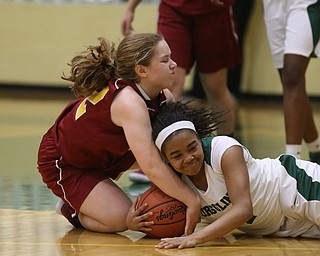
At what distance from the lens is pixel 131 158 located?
156 inches

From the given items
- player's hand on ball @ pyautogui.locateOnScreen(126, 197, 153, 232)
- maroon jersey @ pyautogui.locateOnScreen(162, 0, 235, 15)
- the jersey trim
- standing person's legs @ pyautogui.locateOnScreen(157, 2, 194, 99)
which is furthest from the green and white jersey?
maroon jersey @ pyautogui.locateOnScreen(162, 0, 235, 15)

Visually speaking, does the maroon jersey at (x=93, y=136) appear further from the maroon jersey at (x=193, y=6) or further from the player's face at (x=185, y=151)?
the maroon jersey at (x=193, y=6)

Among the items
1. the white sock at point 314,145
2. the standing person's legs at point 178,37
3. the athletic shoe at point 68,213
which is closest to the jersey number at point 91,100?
the athletic shoe at point 68,213

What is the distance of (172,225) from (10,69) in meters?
8.54

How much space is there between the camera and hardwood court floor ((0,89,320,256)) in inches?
132

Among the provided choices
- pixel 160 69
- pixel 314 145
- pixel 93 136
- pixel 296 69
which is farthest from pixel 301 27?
pixel 93 136

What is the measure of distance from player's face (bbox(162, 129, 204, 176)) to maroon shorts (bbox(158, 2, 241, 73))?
1.88 meters

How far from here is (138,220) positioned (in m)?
3.57

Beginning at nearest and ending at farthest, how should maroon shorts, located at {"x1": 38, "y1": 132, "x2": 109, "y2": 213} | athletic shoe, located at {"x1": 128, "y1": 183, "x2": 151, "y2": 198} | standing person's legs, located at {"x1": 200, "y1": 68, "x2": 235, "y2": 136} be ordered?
maroon shorts, located at {"x1": 38, "y1": 132, "x2": 109, "y2": 213} < athletic shoe, located at {"x1": 128, "y1": 183, "x2": 151, "y2": 198} < standing person's legs, located at {"x1": 200, "y1": 68, "x2": 235, "y2": 136}

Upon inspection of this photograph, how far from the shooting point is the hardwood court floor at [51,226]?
11.0 ft

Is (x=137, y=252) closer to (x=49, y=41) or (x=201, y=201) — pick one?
(x=201, y=201)

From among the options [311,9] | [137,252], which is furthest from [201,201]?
[311,9]

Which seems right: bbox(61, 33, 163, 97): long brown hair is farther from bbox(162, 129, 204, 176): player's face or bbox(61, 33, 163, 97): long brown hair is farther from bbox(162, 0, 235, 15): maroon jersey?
bbox(162, 0, 235, 15): maroon jersey

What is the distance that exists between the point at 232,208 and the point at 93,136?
722mm
